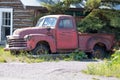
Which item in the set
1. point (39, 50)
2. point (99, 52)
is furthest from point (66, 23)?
point (99, 52)

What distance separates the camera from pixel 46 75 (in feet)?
43.2

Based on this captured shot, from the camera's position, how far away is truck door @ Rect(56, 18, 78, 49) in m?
19.8

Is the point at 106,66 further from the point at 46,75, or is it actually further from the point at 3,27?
the point at 3,27

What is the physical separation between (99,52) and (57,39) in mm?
2382

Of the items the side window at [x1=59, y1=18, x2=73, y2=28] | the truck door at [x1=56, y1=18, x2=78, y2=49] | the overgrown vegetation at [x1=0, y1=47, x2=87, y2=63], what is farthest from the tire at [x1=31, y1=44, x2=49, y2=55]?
the side window at [x1=59, y1=18, x2=73, y2=28]

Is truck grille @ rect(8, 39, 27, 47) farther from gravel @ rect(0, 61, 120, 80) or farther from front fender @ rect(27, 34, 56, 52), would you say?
gravel @ rect(0, 61, 120, 80)

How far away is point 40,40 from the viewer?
19.1 meters

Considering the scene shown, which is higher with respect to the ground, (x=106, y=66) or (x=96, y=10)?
(x=96, y=10)

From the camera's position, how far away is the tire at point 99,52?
67.6ft

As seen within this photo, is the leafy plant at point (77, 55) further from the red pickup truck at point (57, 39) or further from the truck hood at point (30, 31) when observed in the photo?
the truck hood at point (30, 31)

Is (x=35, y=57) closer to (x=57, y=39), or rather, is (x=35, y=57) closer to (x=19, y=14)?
(x=57, y=39)

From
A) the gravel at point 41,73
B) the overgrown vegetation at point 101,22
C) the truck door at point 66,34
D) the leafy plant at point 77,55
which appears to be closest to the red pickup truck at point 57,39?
the truck door at point 66,34

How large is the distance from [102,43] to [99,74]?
7.37m

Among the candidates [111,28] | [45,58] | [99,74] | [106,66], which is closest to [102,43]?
[111,28]
